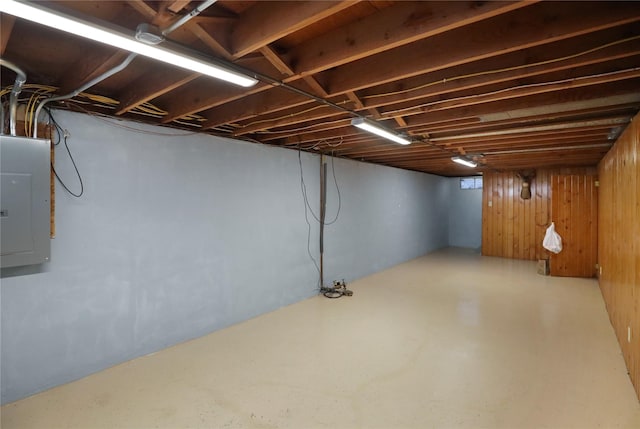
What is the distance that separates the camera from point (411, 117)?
340 cm

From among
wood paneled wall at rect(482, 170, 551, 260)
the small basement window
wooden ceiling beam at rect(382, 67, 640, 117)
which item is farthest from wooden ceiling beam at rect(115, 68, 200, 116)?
the small basement window

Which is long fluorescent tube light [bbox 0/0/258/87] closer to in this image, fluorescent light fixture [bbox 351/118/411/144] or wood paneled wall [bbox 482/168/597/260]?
→ fluorescent light fixture [bbox 351/118/411/144]

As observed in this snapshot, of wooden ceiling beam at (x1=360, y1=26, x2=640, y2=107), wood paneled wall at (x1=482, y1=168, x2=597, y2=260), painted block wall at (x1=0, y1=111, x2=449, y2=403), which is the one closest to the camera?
wooden ceiling beam at (x1=360, y1=26, x2=640, y2=107)

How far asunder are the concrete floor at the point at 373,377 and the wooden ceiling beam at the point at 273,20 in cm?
230

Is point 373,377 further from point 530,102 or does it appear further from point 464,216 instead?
point 464,216

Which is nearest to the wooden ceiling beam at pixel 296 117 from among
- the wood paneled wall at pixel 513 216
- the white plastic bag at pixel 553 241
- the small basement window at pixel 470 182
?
the white plastic bag at pixel 553 241

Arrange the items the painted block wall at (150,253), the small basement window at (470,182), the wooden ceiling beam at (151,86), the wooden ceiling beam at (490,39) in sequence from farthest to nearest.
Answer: the small basement window at (470,182)
the painted block wall at (150,253)
the wooden ceiling beam at (151,86)
the wooden ceiling beam at (490,39)

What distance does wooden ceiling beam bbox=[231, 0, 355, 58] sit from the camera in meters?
1.45

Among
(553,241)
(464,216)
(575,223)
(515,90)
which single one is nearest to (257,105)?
(515,90)

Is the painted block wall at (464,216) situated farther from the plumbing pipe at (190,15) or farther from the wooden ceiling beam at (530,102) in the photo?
the plumbing pipe at (190,15)

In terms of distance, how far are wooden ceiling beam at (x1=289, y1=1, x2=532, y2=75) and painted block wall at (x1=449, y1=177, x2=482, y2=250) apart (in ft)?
30.5

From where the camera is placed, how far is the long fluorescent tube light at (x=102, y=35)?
1.30 m

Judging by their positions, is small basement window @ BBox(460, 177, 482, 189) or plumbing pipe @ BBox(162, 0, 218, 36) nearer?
plumbing pipe @ BBox(162, 0, 218, 36)

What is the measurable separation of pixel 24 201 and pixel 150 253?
1048mm
